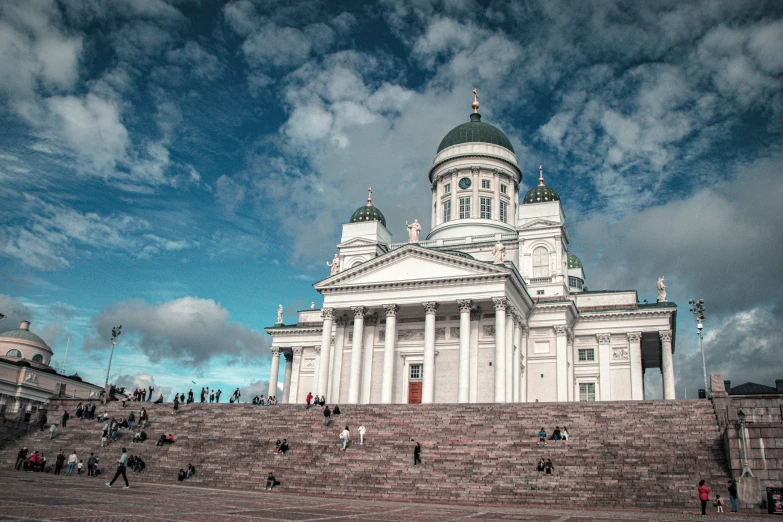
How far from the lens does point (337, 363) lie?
47.6 meters

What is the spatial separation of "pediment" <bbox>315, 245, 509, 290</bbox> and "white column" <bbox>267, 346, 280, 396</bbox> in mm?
15677

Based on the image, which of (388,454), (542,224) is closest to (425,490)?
(388,454)

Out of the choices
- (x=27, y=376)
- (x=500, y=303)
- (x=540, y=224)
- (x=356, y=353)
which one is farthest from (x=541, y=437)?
(x=27, y=376)

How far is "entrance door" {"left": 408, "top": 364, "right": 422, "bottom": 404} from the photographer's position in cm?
4562

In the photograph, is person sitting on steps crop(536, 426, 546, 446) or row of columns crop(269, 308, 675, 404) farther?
row of columns crop(269, 308, 675, 404)

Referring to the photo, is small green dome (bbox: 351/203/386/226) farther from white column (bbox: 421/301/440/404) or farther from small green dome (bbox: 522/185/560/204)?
white column (bbox: 421/301/440/404)

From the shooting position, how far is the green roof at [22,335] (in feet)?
254

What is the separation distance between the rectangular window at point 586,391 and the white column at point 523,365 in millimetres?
5033

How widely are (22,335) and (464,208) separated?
55.9 metres

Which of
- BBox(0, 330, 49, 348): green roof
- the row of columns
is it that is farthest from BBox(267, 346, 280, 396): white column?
BBox(0, 330, 49, 348): green roof

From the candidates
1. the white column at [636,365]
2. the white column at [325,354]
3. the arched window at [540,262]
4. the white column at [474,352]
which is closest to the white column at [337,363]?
the white column at [325,354]

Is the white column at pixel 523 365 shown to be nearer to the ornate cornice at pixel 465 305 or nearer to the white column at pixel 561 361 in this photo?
the white column at pixel 561 361

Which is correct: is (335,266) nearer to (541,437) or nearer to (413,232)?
(413,232)

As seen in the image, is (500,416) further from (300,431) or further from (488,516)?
(488,516)
